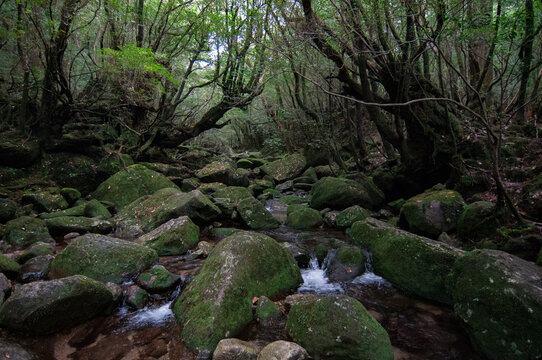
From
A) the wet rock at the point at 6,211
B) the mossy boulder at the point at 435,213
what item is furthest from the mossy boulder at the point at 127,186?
the mossy boulder at the point at 435,213

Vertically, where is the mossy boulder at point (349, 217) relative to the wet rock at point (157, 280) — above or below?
below

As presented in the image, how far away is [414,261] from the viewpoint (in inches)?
168

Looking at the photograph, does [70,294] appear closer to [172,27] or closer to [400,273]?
[400,273]

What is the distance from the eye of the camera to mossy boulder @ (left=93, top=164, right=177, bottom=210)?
28.7ft

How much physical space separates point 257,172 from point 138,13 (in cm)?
922

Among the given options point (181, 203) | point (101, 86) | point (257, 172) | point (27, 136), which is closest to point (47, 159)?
point (27, 136)

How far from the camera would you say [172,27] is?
12.2 m

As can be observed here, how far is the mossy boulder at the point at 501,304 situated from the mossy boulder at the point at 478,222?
6.52 feet

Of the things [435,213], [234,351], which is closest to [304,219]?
[435,213]

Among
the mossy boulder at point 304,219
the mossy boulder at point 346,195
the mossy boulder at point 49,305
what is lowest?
the mossy boulder at point 304,219

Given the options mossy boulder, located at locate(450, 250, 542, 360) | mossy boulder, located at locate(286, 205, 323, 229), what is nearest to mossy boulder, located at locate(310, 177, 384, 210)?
mossy boulder, located at locate(286, 205, 323, 229)

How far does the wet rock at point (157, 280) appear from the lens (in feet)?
13.5

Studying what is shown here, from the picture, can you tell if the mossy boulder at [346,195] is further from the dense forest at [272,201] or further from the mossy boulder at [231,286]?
the mossy boulder at [231,286]

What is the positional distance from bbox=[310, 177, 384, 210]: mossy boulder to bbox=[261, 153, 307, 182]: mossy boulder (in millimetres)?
6060
